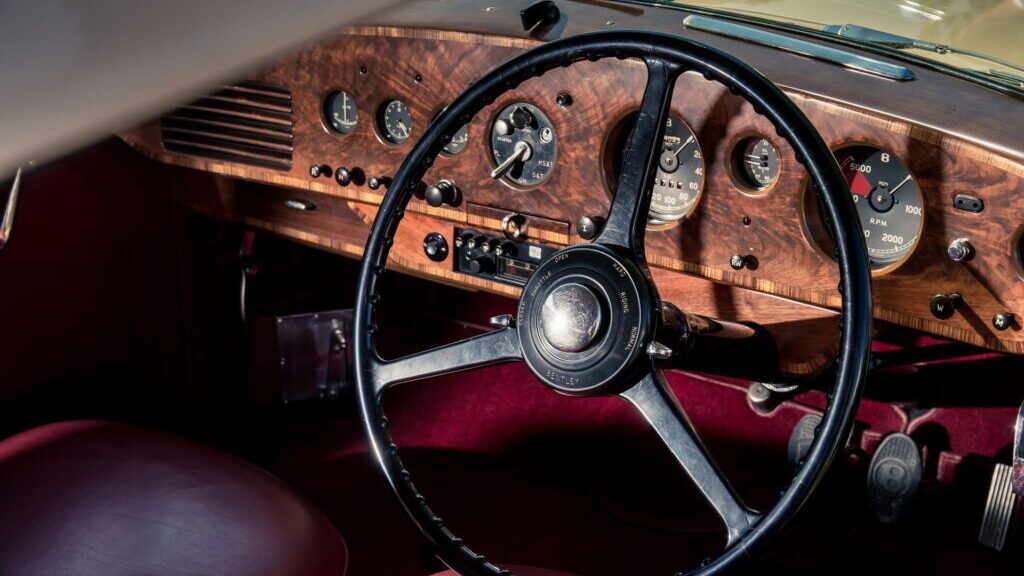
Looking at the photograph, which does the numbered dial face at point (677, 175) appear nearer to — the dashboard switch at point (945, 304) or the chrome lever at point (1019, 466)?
the dashboard switch at point (945, 304)

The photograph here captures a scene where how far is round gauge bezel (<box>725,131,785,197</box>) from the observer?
129 centimetres

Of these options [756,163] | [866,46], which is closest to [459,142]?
[756,163]

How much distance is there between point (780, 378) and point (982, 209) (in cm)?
34

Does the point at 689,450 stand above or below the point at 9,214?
below

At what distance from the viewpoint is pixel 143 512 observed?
1.26 meters

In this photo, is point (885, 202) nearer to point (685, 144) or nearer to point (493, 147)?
point (685, 144)

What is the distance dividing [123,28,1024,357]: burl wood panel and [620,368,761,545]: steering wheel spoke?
1.14 feet

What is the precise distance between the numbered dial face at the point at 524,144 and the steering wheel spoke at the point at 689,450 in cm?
51

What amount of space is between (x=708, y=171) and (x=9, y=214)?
1.19 meters

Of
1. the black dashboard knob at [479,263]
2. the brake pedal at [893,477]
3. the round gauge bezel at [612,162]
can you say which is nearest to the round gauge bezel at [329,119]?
the black dashboard knob at [479,263]

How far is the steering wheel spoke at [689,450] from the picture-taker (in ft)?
3.31

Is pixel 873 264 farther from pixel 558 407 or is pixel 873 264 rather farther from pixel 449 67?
pixel 558 407

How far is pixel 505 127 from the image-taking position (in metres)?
1.51

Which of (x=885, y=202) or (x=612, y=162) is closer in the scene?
(x=885, y=202)
